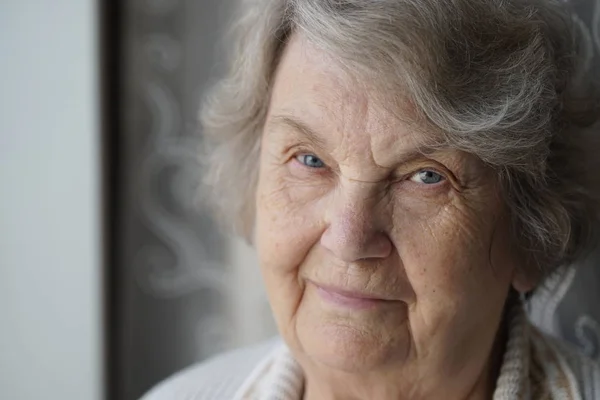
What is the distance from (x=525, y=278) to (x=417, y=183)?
0.29 meters

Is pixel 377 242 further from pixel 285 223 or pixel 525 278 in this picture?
pixel 525 278

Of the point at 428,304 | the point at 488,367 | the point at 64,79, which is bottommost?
the point at 488,367

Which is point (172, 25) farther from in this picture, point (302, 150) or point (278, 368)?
point (278, 368)

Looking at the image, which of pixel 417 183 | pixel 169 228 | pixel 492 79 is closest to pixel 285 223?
pixel 417 183

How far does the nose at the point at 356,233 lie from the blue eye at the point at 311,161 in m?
0.08

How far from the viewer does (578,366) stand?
1.23 meters

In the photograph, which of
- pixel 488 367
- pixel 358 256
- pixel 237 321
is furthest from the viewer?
pixel 237 321

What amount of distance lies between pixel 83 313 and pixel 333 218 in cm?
90

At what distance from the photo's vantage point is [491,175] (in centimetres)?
105

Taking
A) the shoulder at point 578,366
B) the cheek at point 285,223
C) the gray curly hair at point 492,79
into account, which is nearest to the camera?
the gray curly hair at point 492,79

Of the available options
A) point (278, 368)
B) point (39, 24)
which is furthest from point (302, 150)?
point (39, 24)

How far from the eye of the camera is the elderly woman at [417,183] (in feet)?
3.24

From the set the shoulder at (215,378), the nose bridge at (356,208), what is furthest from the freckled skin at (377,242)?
the shoulder at (215,378)

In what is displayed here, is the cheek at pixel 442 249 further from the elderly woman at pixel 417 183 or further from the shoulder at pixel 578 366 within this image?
the shoulder at pixel 578 366
